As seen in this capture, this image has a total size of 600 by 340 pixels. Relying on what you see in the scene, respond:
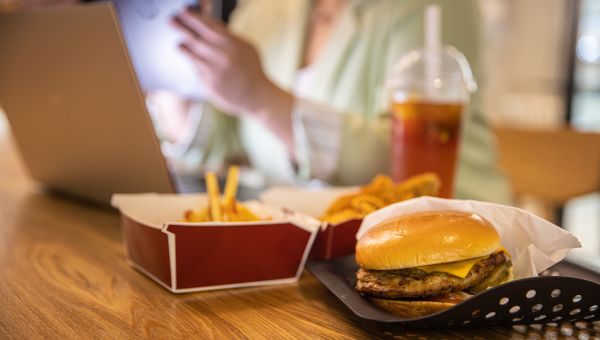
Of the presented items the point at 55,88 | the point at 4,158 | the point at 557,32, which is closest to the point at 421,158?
the point at 55,88

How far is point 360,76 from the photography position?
183cm

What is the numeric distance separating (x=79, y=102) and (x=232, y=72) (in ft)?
1.33

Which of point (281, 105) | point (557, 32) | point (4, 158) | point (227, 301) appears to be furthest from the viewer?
point (557, 32)

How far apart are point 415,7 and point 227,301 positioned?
120 centimetres

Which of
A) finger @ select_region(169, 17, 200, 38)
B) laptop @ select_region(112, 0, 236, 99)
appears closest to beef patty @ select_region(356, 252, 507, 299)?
laptop @ select_region(112, 0, 236, 99)

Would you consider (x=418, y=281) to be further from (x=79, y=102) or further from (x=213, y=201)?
(x=79, y=102)

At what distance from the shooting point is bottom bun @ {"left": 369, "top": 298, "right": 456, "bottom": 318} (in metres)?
0.57

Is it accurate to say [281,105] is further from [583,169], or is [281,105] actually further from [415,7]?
[583,169]

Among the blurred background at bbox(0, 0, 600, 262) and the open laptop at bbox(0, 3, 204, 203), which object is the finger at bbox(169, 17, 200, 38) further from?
the blurred background at bbox(0, 0, 600, 262)

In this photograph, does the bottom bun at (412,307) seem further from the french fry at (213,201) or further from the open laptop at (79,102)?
the open laptop at (79,102)

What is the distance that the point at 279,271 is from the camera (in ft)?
2.41

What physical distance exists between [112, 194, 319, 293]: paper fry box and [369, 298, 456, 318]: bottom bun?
157 mm

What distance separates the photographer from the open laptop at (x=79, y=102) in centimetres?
92

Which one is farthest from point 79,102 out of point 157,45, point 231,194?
point 231,194
